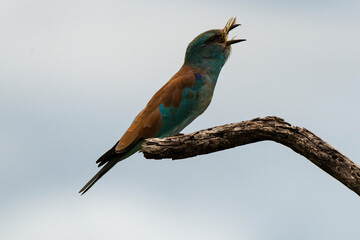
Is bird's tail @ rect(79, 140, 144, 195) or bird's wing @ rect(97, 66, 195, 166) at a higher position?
bird's wing @ rect(97, 66, 195, 166)

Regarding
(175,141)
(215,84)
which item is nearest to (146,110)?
(215,84)

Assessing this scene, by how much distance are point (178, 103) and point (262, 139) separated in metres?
1.76

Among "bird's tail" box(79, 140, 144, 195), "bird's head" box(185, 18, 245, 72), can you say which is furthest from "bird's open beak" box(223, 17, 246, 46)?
"bird's tail" box(79, 140, 144, 195)

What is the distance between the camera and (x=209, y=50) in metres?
7.51

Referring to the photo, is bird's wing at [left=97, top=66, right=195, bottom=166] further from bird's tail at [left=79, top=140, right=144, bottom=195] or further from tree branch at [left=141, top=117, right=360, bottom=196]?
tree branch at [left=141, top=117, right=360, bottom=196]

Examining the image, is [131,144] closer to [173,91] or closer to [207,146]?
[173,91]

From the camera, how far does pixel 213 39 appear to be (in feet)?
24.8

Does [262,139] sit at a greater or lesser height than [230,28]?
lesser

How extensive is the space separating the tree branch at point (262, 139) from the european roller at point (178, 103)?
1351 millimetres

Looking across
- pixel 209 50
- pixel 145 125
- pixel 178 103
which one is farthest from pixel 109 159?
pixel 209 50

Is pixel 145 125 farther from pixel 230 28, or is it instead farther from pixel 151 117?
pixel 230 28

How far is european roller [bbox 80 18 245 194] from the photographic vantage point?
7.15 meters

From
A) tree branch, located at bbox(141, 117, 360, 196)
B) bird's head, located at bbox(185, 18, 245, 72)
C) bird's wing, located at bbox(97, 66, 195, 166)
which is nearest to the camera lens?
tree branch, located at bbox(141, 117, 360, 196)

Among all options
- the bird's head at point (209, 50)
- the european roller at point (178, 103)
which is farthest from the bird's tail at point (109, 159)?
the bird's head at point (209, 50)
